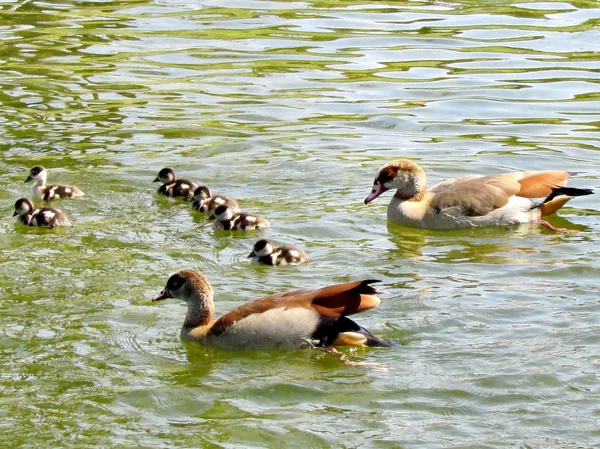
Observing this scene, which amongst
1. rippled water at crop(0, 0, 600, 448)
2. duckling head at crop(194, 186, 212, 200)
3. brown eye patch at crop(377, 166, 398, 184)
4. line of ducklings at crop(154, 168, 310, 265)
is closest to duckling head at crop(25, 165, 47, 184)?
rippled water at crop(0, 0, 600, 448)

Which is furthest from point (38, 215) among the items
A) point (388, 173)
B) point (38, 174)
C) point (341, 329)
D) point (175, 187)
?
point (341, 329)

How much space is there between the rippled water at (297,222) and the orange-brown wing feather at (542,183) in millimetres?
350

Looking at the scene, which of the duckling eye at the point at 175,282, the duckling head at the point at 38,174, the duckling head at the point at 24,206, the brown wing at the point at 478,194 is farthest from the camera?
the duckling head at the point at 38,174

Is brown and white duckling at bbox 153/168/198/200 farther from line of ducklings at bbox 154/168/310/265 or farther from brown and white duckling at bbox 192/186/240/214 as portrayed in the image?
brown and white duckling at bbox 192/186/240/214

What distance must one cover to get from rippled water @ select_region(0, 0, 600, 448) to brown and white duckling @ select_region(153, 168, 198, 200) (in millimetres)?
141

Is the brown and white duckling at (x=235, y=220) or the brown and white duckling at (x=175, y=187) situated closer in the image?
the brown and white duckling at (x=235, y=220)

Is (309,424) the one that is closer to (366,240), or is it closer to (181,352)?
(181,352)

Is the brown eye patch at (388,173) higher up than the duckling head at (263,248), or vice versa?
the brown eye patch at (388,173)

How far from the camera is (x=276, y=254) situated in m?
10.7

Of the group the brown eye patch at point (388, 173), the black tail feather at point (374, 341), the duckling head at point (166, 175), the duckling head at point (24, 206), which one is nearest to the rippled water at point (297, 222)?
the black tail feather at point (374, 341)

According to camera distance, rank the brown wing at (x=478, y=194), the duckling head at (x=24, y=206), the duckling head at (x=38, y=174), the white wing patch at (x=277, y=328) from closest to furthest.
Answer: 1. the white wing patch at (x=277, y=328)
2. the duckling head at (x=24, y=206)
3. the brown wing at (x=478, y=194)
4. the duckling head at (x=38, y=174)

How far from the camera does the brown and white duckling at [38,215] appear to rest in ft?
39.2

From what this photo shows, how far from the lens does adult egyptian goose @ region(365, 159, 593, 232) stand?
484 inches

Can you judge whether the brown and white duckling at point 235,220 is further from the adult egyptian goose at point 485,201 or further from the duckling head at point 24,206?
the duckling head at point 24,206
